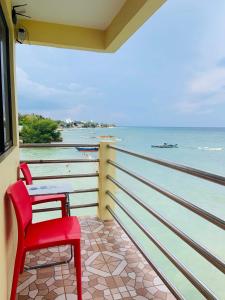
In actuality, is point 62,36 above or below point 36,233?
above

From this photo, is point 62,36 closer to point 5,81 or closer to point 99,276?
point 5,81

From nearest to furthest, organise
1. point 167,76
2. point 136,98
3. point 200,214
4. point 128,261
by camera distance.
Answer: point 200,214 < point 128,261 < point 136,98 < point 167,76

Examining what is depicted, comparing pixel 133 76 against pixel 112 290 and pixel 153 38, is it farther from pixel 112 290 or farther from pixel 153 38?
pixel 112 290

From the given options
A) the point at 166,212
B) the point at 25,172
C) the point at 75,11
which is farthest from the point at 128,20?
the point at 166,212

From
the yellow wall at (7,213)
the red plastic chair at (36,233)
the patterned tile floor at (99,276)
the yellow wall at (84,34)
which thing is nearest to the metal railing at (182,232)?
the patterned tile floor at (99,276)

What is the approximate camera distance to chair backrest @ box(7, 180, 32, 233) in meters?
1.43

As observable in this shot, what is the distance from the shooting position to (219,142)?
1811cm

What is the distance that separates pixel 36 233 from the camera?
1.66 metres

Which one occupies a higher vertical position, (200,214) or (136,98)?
(136,98)

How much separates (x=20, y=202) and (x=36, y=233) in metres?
0.28

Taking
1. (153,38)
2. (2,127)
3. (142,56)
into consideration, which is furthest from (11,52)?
(142,56)

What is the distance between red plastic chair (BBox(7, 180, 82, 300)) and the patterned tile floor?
239 millimetres

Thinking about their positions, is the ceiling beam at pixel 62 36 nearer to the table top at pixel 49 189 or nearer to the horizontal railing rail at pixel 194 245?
the table top at pixel 49 189

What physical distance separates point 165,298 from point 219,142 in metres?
18.4
